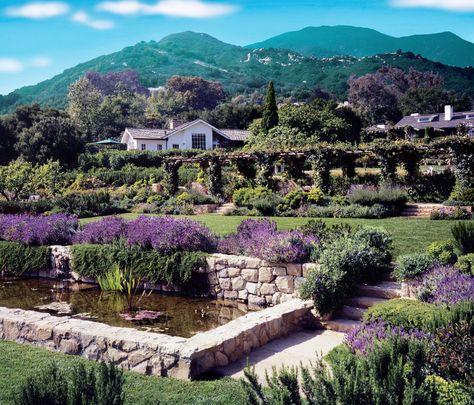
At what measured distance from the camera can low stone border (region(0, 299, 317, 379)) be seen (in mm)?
5445

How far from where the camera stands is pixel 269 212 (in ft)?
65.8

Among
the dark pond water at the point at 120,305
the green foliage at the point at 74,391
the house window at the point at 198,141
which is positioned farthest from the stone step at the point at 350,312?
the house window at the point at 198,141

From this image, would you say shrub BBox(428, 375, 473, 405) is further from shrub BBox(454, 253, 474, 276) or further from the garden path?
shrub BBox(454, 253, 474, 276)

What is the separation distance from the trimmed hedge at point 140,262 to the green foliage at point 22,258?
3.69ft

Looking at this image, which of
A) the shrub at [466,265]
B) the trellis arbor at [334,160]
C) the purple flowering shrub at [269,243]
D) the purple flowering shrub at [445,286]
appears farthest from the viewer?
the trellis arbor at [334,160]

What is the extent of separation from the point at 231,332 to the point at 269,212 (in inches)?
552

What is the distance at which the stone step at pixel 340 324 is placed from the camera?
722 centimetres

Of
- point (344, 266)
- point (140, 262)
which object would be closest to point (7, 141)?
point (140, 262)

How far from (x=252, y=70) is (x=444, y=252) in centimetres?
15740

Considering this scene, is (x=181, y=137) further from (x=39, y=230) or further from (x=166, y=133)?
(x=39, y=230)

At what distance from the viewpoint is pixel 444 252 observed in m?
8.16

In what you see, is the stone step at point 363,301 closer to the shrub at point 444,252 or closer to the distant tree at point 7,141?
the shrub at point 444,252

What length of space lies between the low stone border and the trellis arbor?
49.5 ft

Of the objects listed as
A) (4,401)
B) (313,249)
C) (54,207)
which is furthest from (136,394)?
(54,207)
